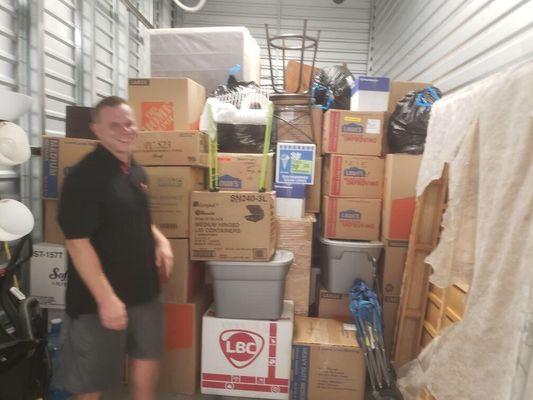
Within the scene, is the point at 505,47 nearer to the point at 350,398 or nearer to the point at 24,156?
the point at 350,398

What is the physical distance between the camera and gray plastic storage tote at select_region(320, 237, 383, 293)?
2.45 metres

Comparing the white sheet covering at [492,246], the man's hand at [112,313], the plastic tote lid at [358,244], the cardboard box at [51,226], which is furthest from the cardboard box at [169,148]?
the white sheet covering at [492,246]

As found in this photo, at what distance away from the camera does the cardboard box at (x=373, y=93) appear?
2521 millimetres

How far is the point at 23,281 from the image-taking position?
215cm

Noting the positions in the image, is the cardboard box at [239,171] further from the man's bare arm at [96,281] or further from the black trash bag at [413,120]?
the man's bare arm at [96,281]

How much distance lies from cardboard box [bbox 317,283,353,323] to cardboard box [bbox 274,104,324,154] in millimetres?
1157

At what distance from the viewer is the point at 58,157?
2123 mm

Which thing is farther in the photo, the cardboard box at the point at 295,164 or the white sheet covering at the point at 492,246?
the cardboard box at the point at 295,164

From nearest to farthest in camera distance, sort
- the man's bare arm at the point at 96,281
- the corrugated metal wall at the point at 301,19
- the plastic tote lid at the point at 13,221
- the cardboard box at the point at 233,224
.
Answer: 1. the man's bare arm at the point at 96,281
2. the plastic tote lid at the point at 13,221
3. the cardboard box at the point at 233,224
4. the corrugated metal wall at the point at 301,19

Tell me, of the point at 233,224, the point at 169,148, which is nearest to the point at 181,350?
the point at 233,224

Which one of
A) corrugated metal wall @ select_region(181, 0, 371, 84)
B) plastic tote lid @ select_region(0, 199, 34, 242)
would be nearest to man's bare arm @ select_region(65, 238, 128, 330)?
plastic tote lid @ select_region(0, 199, 34, 242)

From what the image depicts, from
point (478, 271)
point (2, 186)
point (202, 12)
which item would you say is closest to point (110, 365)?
point (2, 186)

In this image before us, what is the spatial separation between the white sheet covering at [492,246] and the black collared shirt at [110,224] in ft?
4.24

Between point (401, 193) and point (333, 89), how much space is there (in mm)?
1177
